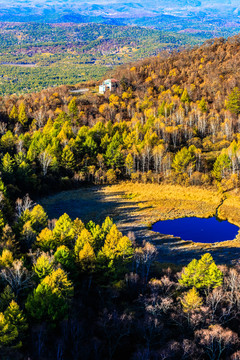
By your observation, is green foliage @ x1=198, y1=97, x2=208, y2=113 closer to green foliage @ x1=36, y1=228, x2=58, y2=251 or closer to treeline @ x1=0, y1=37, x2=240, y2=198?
treeline @ x1=0, y1=37, x2=240, y2=198

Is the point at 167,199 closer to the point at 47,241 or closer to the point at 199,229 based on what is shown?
the point at 199,229

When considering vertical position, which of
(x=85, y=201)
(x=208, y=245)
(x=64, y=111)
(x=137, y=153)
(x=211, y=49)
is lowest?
(x=208, y=245)

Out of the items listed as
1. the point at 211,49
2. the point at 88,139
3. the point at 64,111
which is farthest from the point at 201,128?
the point at 211,49

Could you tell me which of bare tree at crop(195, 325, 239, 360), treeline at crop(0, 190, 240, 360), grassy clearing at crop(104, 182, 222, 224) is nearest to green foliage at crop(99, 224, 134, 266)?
treeline at crop(0, 190, 240, 360)

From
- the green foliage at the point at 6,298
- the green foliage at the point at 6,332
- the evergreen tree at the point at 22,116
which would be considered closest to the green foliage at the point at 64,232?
the green foliage at the point at 6,298

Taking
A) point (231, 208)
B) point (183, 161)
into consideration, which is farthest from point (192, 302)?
point (183, 161)

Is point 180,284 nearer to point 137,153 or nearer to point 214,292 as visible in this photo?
point 214,292
